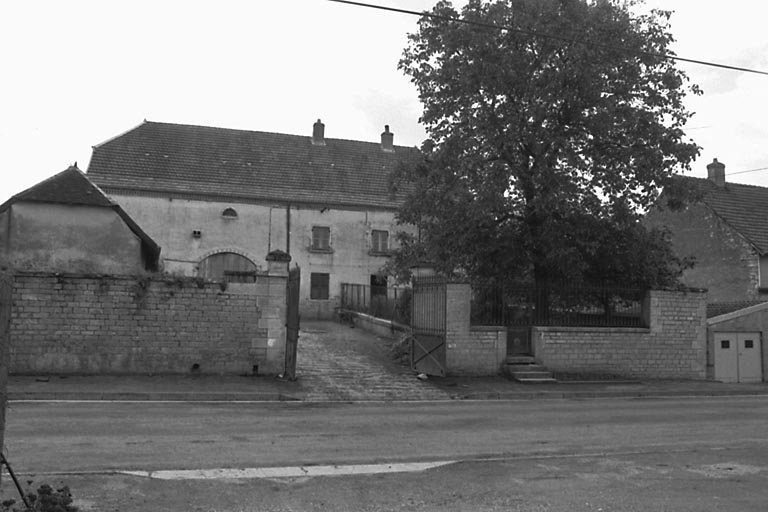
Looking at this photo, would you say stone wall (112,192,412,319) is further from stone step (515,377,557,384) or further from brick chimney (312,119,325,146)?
stone step (515,377,557,384)

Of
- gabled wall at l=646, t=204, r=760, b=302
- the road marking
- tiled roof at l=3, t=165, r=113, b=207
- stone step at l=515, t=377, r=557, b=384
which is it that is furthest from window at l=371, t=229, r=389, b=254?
the road marking

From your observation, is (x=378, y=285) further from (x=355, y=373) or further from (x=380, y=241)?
(x=355, y=373)

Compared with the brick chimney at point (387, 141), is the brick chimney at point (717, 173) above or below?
below

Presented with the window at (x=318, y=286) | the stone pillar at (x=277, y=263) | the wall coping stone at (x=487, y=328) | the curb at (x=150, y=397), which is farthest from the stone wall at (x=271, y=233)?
the curb at (x=150, y=397)

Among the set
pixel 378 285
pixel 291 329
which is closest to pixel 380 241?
pixel 378 285

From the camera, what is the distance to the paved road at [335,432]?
8.09 m

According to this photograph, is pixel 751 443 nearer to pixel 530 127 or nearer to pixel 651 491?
pixel 651 491

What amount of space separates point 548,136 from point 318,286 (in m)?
19.4

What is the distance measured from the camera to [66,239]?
68.7ft

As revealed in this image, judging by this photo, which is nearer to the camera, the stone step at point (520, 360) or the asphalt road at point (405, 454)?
the asphalt road at point (405, 454)

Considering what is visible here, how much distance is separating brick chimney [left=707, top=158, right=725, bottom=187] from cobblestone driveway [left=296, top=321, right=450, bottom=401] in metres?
19.3

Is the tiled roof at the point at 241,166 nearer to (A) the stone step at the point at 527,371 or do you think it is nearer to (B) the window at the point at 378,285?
(B) the window at the point at 378,285

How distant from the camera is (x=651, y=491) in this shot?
6.87m

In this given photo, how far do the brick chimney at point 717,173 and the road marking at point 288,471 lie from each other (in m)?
29.1
